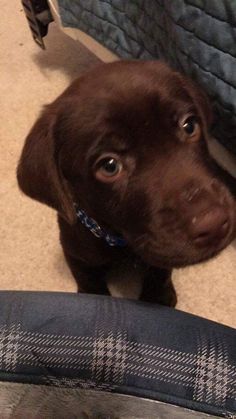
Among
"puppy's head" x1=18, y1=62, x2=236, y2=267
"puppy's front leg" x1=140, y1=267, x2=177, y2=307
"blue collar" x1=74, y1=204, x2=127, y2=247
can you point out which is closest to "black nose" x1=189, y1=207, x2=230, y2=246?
"puppy's head" x1=18, y1=62, x2=236, y2=267

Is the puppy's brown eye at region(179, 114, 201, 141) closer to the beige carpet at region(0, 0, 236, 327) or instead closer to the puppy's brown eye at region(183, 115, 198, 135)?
the puppy's brown eye at region(183, 115, 198, 135)

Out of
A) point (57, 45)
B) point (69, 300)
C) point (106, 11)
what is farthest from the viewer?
point (57, 45)

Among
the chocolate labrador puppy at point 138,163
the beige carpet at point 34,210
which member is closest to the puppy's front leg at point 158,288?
the beige carpet at point 34,210

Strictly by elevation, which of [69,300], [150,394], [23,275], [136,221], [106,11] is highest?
[106,11]

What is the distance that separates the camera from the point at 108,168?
1.00 m

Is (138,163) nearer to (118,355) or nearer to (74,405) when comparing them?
(118,355)

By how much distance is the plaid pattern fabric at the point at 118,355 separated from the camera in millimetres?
1009

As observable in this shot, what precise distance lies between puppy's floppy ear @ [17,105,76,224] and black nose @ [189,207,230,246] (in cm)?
25

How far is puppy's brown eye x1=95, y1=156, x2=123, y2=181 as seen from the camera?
1.00 metres

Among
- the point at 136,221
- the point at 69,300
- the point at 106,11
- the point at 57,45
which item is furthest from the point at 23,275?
the point at 57,45

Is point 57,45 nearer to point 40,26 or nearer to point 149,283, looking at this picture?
point 40,26

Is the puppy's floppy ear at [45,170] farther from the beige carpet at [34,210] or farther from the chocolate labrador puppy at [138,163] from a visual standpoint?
the beige carpet at [34,210]

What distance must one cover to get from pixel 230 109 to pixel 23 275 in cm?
74

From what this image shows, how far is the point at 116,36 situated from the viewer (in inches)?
62.6
